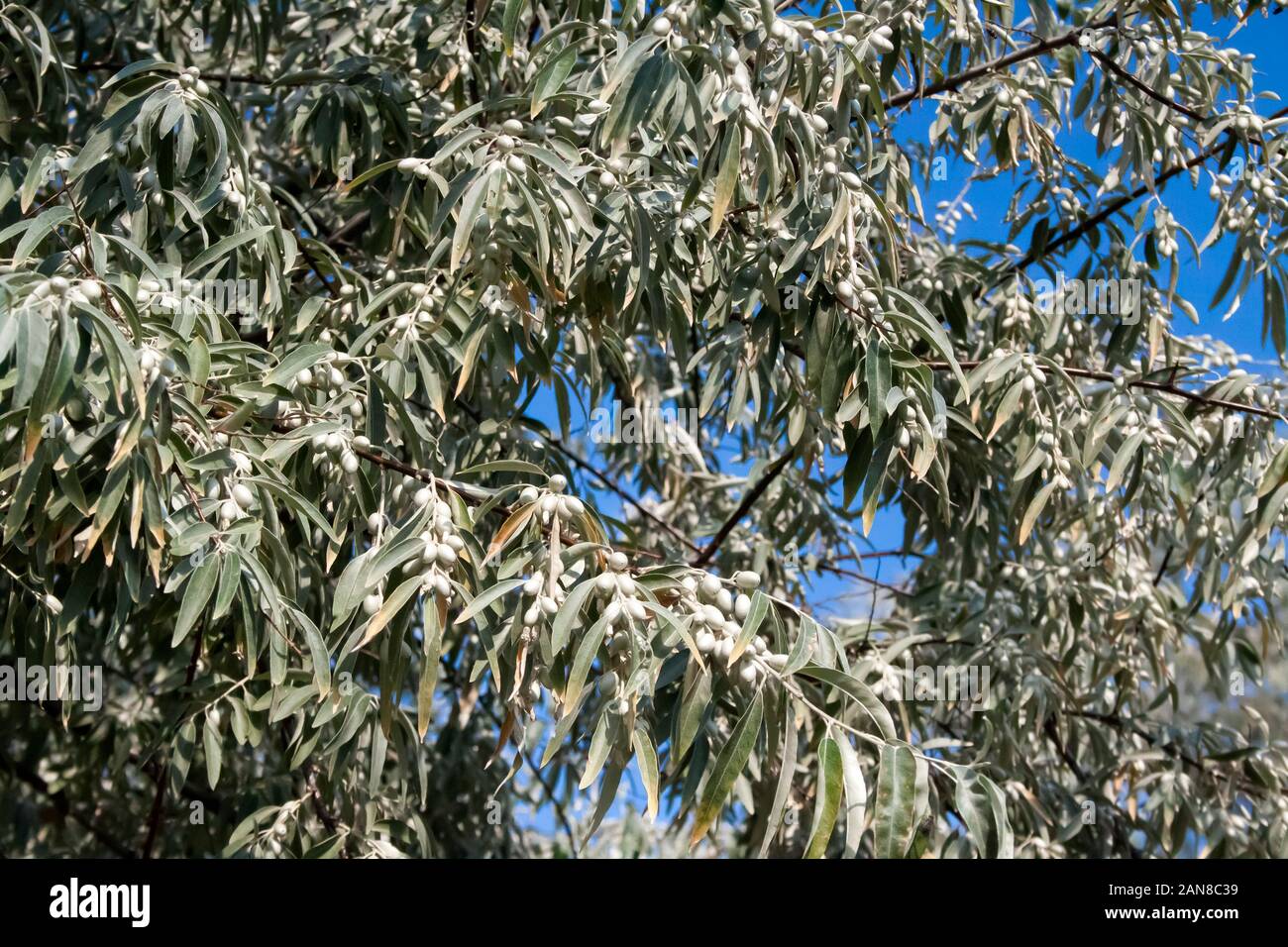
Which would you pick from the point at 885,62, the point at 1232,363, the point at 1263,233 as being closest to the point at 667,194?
the point at 885,62

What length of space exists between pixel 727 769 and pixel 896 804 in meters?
0.21

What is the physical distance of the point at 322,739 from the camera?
2.50 meters

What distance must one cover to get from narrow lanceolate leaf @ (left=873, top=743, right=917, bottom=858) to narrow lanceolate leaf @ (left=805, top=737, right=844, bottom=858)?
0.05 m

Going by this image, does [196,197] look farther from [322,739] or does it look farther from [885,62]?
[885,62]

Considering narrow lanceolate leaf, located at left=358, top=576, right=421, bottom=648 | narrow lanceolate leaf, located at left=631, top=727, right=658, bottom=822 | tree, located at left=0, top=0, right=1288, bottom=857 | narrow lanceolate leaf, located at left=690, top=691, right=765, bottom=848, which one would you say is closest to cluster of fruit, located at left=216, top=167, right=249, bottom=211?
tree, located at left=0, top=0, right=1288, bottom=857

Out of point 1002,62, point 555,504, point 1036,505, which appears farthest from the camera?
point 1002,62

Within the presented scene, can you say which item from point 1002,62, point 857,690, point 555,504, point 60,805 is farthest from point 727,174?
point 60,805

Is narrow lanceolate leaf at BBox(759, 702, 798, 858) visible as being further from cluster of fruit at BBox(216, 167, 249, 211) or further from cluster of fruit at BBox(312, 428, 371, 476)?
cluster of fruit at BBox(216, 167, 249, 211)

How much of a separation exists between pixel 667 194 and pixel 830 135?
317mm

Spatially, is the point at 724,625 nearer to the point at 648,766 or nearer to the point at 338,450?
the point at 648,766

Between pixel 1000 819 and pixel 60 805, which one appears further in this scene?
pixel 60 805

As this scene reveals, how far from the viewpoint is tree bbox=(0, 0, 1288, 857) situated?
5.96 ft

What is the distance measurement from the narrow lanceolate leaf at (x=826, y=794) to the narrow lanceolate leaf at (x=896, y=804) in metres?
0.05

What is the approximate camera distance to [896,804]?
5.29 feet
